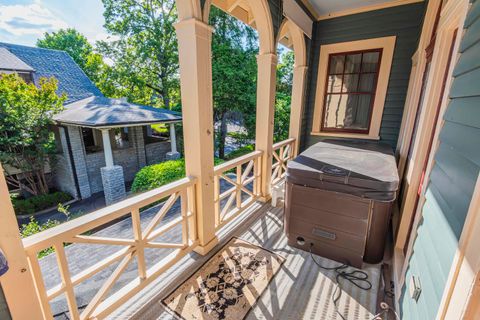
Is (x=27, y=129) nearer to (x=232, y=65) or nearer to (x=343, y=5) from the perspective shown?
(x=232, y=65)

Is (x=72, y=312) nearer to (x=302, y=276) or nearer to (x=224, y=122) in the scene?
(x=302, y=276)

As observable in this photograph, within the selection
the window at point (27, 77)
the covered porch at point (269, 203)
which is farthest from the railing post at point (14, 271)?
the window at point (27, 77)

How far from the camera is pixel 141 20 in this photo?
8.48 m

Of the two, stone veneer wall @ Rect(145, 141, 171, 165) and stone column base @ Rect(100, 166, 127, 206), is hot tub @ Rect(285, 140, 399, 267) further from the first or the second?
stone veneer wall @ Rect(145, 141, 171, 165)

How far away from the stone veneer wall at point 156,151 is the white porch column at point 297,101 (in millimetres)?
→ 6549

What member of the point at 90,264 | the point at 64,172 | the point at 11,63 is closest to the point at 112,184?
the point at 64,172

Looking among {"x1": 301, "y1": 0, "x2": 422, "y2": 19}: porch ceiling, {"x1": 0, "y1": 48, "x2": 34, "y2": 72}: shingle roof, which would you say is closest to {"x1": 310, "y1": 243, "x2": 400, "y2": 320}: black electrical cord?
{"x1": 301, "y1": 0, "x2": 422, "y2": 19}: porch ceiling

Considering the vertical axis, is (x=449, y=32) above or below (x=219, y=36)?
below

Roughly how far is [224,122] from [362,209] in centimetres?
763

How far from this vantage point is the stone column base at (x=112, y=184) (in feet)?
21.0

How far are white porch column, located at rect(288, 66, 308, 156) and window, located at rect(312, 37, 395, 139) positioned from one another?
0.39 metres

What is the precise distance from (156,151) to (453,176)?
30.4ft

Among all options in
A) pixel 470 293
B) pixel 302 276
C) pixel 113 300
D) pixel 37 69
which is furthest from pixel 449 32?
pixel 37 69

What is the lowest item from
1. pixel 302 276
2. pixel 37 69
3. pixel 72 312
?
pixel 302 276
